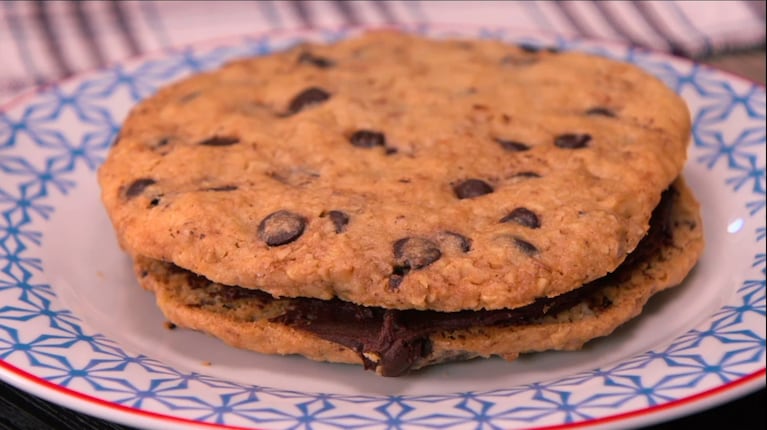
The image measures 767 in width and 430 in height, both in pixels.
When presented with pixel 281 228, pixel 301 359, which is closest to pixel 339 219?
pixel 281 228

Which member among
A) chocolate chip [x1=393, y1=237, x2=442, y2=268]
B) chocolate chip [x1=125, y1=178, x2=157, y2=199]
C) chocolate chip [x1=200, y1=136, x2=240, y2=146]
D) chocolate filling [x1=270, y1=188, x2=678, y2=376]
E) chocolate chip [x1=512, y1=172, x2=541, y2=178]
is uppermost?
chocolate chip [x1=200, y1=136, x2=240, y2=146]

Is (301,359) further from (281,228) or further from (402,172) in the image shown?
(402,172)

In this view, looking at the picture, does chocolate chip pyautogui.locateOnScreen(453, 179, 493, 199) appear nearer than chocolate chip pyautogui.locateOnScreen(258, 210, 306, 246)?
No

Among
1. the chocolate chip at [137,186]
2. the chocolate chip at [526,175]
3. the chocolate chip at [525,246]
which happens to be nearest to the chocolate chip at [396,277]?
the chocolate chip at [525,246]

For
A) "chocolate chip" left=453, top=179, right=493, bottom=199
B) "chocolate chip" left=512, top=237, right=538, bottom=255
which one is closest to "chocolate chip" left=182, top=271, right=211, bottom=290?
"chocolate chip" left=453, top=179, right=493, bottom=199

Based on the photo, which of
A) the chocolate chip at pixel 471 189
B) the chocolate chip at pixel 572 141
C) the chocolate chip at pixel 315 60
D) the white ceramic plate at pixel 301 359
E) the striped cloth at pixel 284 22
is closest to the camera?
the white ceramic plate at pixel 301 359

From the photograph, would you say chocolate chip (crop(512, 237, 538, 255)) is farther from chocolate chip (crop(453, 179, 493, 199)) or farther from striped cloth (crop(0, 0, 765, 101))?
striped cloth (crop(0, 0, 765, 101))

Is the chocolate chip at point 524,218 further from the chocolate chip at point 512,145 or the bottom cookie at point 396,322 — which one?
the chocolate chip at point 512,145

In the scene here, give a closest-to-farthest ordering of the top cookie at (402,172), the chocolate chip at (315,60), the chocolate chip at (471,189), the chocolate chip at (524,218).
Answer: the top cookie at (402,172)
the chocolate chip at (524,218)
the chocolate chip at (471,189)
the chocolate chip at (315,60)
